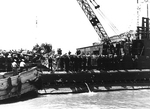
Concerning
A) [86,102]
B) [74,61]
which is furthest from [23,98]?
[74,61]

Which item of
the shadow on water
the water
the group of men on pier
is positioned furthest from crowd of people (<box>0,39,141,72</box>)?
the water

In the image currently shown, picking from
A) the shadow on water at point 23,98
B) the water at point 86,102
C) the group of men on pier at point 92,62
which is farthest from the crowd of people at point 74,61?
the water at point 86,102

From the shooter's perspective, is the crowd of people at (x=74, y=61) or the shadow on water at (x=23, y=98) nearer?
the shadow on water at (x=23, y=98)

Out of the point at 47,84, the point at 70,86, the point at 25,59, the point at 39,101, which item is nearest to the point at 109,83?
the point at 70,86

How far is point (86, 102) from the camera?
1419 cm

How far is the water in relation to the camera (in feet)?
43.0

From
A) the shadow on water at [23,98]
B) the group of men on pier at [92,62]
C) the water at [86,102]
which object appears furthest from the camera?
the group of men on pier at [92,62]

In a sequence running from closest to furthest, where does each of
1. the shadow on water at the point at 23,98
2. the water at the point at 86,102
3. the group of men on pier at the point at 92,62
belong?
1. the water at the point at 86,102
2. the shadow on water at the point at 23,98
3. the group of men on pier at the point at 92,62

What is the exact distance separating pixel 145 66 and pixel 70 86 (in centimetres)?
1028

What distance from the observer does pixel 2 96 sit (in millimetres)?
14773

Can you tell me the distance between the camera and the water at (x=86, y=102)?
13.1 m

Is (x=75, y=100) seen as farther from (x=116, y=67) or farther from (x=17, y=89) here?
(x=116, y=67)

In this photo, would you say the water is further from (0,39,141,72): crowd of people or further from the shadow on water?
(0,39,141,72): crowd of people

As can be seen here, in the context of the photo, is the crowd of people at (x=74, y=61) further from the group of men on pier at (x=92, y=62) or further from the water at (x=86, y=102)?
the water at (x=86, y=102)
